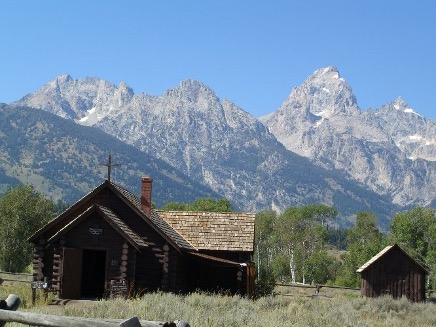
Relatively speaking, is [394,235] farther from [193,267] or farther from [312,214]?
[312,214]

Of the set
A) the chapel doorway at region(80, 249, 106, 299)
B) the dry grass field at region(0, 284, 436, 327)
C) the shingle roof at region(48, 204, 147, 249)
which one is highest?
the shingle roof at region(48, 204, 147, 249)

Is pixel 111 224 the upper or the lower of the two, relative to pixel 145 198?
lower

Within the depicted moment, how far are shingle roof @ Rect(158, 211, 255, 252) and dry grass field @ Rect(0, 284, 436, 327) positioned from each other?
4.68 m

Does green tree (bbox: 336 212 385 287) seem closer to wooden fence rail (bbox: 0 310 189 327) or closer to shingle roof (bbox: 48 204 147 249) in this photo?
shingle roof (bbox: 48 204 147 249)

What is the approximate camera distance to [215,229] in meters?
35.7

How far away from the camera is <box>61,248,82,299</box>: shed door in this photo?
29844 mm

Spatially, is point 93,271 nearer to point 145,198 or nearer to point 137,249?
point 145,198

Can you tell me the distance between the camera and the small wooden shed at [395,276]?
138 feet

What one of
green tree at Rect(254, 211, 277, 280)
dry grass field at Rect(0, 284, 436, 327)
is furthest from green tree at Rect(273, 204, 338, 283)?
dry grass field at Rect(0, 284, 436, 327)

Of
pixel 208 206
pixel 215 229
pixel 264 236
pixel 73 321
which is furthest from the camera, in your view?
pixel 264 236

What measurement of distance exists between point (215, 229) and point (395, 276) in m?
13.8

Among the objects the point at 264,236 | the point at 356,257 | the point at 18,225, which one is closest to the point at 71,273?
the point at 18,225

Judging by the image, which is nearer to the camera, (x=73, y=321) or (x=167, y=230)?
(x=73, y=321)

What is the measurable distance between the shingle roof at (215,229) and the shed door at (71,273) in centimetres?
678
